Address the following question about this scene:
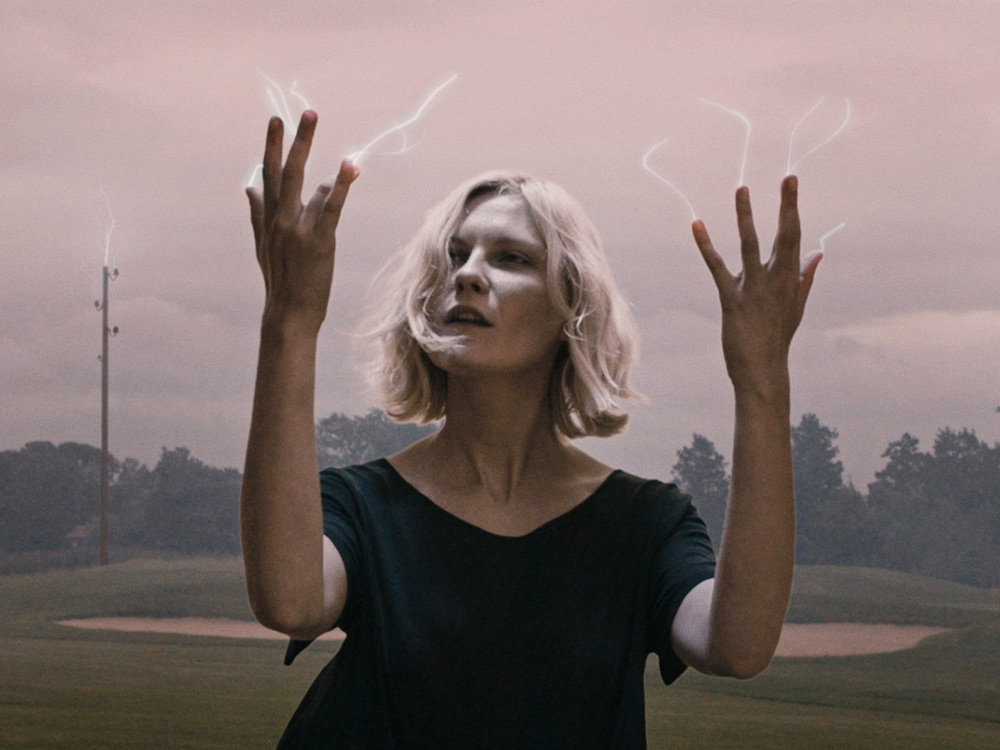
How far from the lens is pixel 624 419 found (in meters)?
1.63

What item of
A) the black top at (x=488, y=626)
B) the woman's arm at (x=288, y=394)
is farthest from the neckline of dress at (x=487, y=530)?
the woman's arm at (x=288, y=394)

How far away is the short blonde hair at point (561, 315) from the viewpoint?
60.7 inches

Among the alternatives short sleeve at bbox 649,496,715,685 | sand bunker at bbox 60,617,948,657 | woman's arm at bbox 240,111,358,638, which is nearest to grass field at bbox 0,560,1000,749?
sand bunker at bbox 60,617,948,657

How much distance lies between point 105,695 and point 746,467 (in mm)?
5290

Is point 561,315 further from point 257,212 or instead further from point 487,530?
point 257,212

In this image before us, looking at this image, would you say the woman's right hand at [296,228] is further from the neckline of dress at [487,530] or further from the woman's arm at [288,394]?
the neckline of dress at [487,530]

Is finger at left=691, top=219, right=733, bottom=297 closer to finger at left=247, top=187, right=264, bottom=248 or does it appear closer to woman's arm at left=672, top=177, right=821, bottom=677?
woman's arm at left=672, top=177, right=821, bottom=677

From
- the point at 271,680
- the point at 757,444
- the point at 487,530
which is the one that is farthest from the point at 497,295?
the point at 271,680

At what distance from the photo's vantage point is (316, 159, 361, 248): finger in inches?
46.1

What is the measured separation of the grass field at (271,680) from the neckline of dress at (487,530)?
3.31 meters

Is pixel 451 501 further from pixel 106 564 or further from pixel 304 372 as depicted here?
pixel 106 564

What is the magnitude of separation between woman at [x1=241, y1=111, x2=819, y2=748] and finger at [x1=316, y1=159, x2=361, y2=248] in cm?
8

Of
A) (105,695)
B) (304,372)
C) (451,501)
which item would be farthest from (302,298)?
(105,695)

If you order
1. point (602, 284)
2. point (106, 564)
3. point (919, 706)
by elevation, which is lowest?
point (919, 706)
